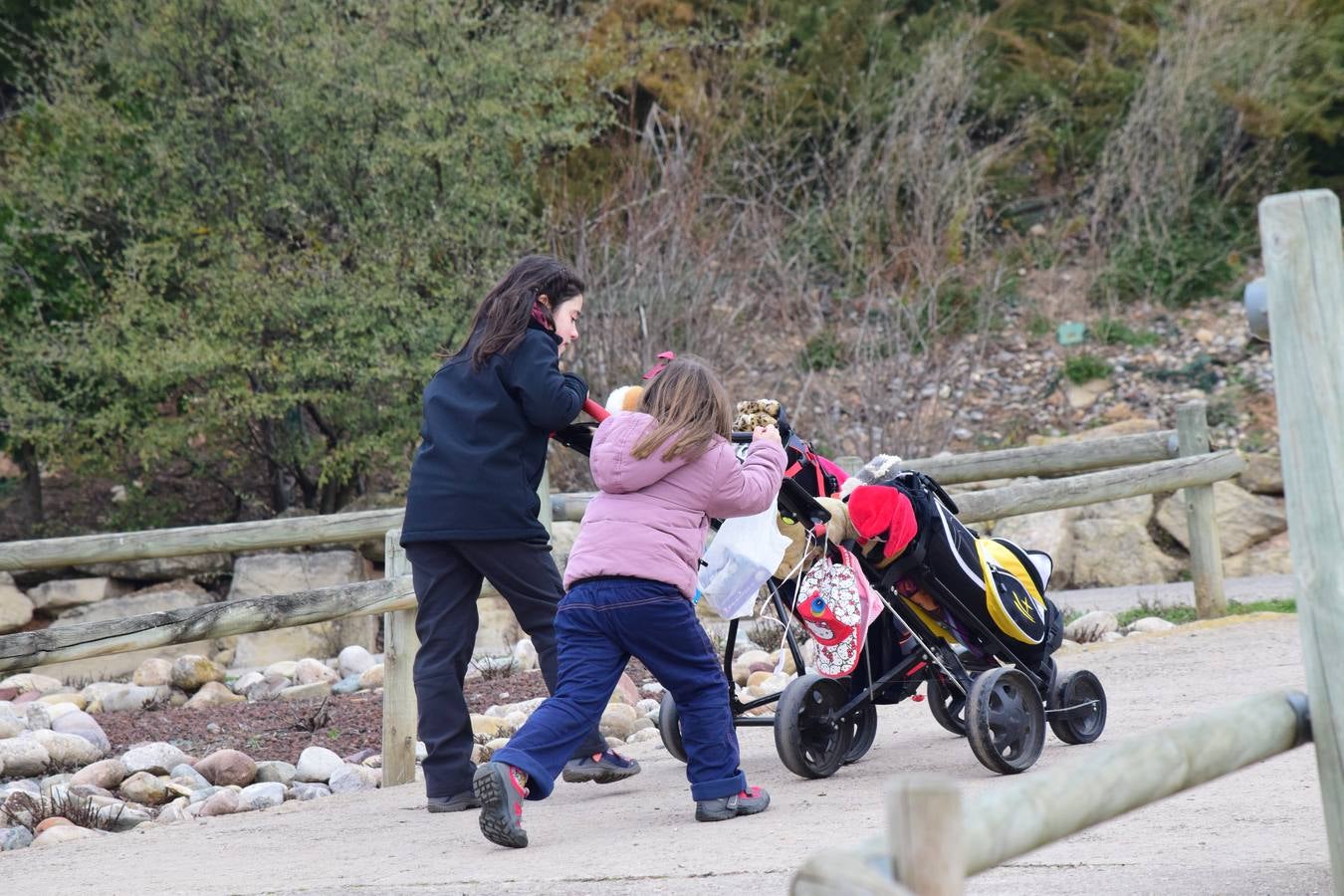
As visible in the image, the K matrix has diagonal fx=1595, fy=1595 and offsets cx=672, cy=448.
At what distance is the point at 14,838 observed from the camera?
5246mm

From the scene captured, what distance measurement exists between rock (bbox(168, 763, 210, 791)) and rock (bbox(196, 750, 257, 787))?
32 millimetres

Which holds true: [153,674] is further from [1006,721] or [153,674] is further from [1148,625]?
[1006,721]

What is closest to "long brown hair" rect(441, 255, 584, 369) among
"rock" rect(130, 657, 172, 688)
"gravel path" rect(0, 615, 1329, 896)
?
"gravel path" rect(0, 615, 1329, 896)

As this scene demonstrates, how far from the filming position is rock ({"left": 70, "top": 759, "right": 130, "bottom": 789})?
6291mm

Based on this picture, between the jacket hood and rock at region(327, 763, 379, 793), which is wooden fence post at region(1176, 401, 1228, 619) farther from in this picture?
the jacket hood

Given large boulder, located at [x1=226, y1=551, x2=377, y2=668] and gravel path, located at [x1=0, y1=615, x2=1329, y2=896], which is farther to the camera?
large boulder, located at [x1=226, y1=551, x2=377, y2=668]

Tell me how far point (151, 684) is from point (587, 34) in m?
7.20

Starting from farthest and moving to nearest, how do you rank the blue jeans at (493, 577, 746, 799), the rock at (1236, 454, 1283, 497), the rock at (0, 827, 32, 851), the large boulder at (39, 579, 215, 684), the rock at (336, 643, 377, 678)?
1. the rock at (1236, 454, 1283, 497)
2. the large boulder at (39, 579, 215, 684)
3. the rock at (336, 643, 377, 678)
4. the rock at (0, 827, 32, 851)
5. the blue jeans at (493, 577, 746, 799)

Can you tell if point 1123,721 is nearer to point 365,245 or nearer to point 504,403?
point 504,403

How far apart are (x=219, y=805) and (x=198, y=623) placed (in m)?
0.94

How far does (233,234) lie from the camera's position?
37.9 ft

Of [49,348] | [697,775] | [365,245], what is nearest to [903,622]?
[697,775]

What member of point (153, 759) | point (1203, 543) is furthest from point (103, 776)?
point (1203, 543)

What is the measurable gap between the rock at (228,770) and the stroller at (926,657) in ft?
6.35
